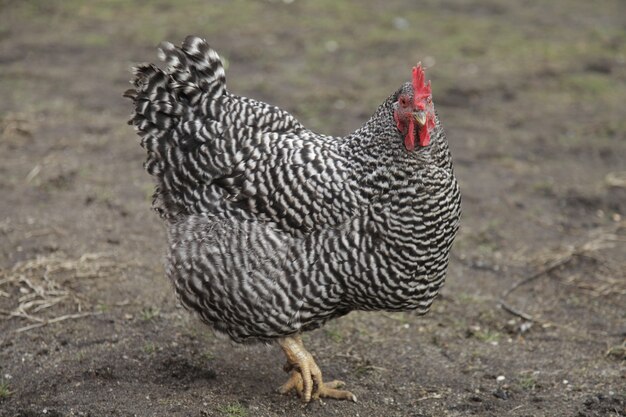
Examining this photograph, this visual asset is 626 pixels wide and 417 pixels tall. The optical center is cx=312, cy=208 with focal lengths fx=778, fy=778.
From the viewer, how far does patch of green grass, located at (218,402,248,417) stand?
4.21m

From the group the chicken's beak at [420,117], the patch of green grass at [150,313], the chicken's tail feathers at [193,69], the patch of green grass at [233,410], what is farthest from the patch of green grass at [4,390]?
the chicken's beak at [420,117]

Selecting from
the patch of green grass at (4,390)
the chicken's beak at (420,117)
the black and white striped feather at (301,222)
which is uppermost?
the chicken's beak at (420,117)

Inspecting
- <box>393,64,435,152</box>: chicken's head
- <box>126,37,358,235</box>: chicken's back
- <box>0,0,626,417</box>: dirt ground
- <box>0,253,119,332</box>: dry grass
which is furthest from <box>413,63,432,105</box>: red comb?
<box>0,253,119,332</box>: dry grass

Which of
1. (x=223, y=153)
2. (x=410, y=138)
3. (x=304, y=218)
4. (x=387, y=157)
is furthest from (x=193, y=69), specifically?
A: (x=410, y=138)

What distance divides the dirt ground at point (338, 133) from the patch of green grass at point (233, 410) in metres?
0.02

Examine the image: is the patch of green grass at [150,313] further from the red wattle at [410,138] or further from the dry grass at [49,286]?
the red wattle at [410,138]

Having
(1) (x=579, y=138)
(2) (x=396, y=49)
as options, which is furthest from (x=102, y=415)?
Result: (2) (x=396, y=49)

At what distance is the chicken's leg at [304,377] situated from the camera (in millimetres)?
4449

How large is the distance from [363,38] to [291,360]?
7.35 meters

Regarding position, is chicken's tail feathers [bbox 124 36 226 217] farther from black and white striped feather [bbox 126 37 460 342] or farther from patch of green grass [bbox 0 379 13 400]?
patch of green grass [bbox 0 379 13 400]

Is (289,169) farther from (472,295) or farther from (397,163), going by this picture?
(472,295)

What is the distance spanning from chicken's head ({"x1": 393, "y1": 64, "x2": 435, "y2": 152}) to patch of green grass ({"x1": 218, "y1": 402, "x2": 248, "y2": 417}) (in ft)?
5.53

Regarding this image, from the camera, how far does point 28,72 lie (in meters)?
9.48

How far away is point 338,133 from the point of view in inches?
323
